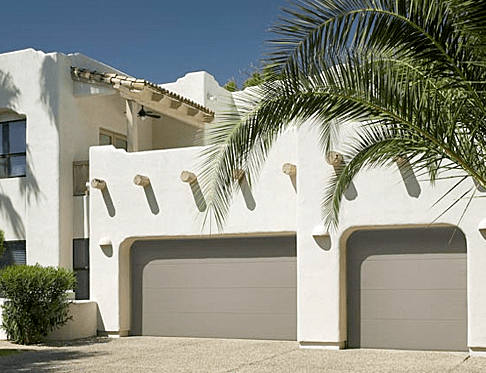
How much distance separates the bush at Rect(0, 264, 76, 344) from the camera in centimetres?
1600

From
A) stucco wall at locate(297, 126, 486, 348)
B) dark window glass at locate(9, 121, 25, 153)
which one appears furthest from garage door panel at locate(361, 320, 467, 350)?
dark window glass at locate(9, 121, 25, 153)

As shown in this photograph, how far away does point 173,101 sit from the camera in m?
20.8

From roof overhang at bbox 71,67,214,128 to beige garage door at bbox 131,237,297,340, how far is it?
3829 millimetres

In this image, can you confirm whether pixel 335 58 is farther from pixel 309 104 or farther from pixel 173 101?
pixel 173 101

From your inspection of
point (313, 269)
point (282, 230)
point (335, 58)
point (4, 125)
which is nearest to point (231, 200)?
point (282, 230)

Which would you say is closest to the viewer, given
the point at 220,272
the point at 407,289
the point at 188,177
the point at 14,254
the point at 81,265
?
the point at 407,289

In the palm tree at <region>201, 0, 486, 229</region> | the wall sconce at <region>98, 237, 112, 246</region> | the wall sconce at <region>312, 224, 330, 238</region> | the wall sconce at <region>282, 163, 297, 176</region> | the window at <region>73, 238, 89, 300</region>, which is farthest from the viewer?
the window at <region>73, 238, 89, 300</region>

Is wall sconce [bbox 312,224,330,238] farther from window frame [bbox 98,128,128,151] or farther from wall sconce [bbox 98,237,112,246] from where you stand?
window frame [bbox 98,128,128,151]

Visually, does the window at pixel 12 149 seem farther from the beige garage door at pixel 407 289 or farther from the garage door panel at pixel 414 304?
the garage door panel at pixel 414 304

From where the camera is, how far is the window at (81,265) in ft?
61.2

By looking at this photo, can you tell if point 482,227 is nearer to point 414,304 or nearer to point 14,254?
point 414,304

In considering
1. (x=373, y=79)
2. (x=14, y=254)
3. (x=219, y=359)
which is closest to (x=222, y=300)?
(x=219, y=359)

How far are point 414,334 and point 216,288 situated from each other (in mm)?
4529

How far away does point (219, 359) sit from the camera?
13.5 metres
